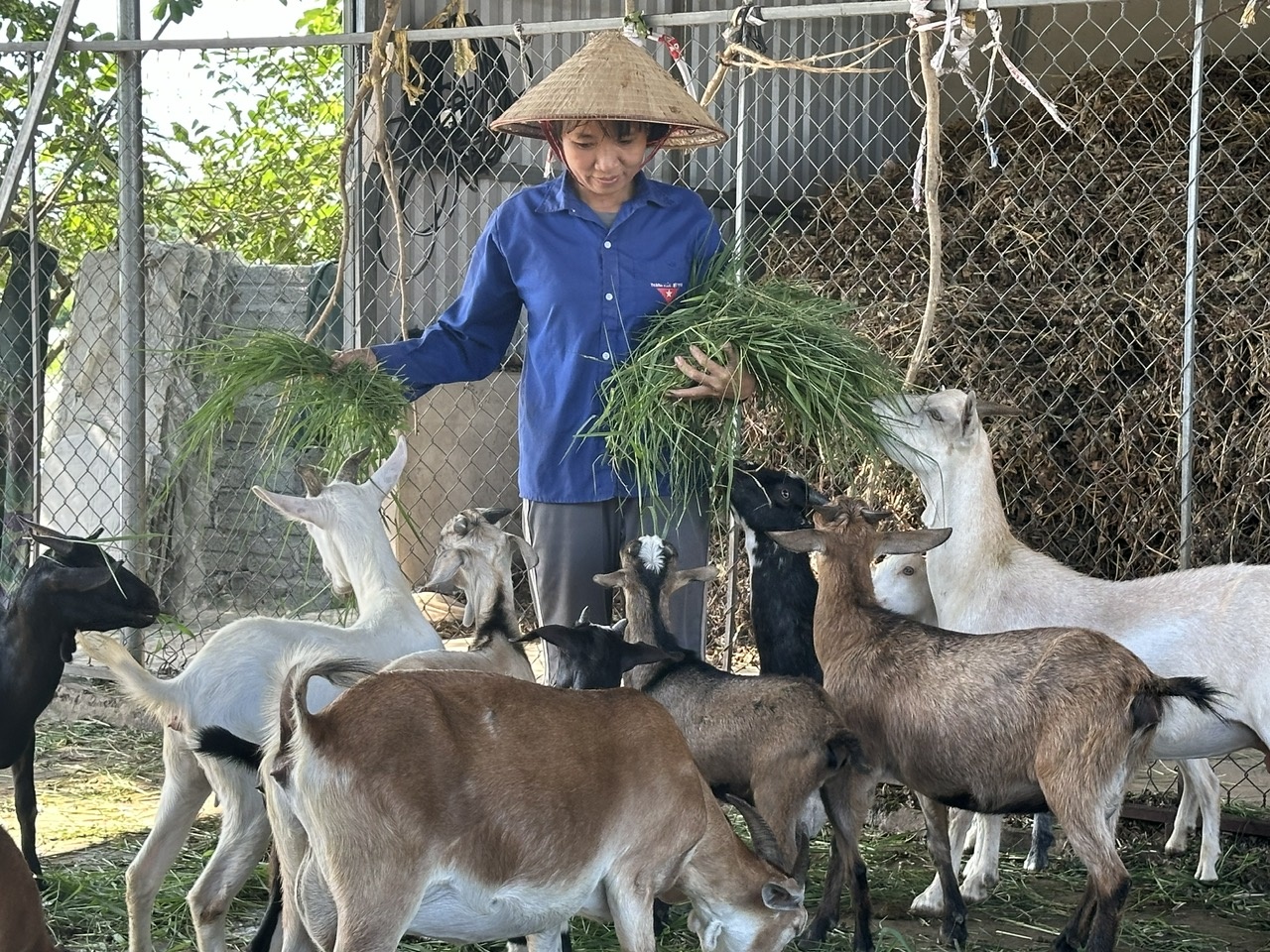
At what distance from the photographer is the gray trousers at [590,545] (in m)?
4.75

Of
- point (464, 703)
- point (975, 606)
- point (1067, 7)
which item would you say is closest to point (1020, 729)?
point (975, 606)

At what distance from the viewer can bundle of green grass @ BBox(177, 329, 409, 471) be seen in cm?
478

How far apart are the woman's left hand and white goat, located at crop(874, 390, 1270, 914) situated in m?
0.56

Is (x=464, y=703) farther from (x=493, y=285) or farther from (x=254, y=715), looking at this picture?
(x=493, y=285)

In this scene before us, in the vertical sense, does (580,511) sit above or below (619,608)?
above

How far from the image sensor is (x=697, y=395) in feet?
15.0

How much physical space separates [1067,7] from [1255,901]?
5.93m

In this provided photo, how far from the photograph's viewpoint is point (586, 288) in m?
4.71

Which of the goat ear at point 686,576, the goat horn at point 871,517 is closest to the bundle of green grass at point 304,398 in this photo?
the goat ear at point 686,576

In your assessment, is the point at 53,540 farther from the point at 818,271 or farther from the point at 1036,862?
the point at 818,271

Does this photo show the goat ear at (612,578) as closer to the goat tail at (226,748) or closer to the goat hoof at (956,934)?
the goat tail at (226,748)

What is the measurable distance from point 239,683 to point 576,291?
1525 mm

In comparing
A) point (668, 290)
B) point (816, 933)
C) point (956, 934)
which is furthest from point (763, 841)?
point (668, 290)

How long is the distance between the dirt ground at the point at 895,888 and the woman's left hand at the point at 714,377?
62.1 inches
